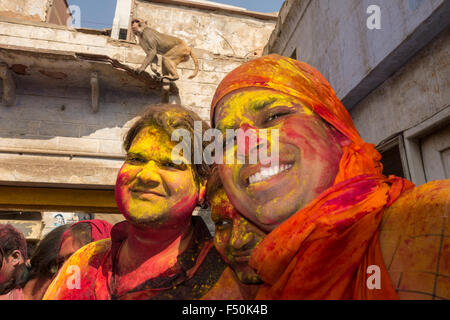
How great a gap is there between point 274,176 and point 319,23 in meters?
4.54

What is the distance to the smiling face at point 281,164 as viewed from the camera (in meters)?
0.92

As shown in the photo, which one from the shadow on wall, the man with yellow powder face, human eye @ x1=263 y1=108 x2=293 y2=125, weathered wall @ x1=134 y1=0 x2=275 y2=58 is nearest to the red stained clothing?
Result: the man with yellow powder face

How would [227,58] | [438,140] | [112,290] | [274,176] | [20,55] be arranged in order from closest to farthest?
[274,176] < [112,290] < [438,140] < [20,55] < [227,58]

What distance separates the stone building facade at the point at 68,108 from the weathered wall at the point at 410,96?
10.2 feet

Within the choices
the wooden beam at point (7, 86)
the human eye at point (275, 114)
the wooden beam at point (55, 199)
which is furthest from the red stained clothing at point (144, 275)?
the wooden beam at point (7, 86)

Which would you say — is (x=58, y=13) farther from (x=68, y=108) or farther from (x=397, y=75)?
(x=397, y=75)

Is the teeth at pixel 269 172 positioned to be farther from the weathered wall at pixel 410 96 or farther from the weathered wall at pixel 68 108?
the weathered wall at pixel 68 108

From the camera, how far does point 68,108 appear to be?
506 cm

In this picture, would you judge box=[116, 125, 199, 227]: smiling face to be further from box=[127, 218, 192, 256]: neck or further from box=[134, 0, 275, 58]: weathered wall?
box=[134, 0, 275, 58]: weathered wall

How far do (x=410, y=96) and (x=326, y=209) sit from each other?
8.80 feet

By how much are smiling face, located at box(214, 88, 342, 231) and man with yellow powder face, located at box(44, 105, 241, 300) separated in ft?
1.21
